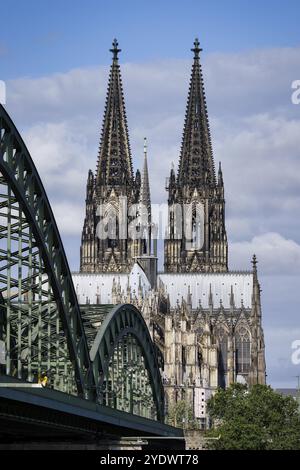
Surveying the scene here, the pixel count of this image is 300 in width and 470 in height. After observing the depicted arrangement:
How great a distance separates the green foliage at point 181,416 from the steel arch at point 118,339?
199ft

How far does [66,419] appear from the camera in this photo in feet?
237

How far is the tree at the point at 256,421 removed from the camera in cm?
12650

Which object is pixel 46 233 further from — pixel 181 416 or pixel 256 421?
pixel 181 416

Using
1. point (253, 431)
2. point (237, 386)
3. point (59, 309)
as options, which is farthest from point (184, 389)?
point (59, 309)

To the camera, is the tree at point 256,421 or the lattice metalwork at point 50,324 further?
the tree at point 256,421

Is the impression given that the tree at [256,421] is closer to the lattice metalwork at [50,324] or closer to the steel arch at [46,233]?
the lattice metalwork at [50,324]

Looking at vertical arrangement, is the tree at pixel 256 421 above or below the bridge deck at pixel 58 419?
above

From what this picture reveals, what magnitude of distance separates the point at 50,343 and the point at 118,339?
60.1 ft

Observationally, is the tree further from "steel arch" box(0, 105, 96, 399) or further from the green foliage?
"steel arch" box(0, 105, 96, 399)

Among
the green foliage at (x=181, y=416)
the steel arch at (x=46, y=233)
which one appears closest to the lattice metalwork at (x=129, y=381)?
the steel arch at (x=46, y=233)

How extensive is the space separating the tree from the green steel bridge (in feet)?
68.7

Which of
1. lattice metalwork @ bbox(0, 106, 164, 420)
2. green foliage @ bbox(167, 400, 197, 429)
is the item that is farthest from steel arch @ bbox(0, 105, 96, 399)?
green foliage @ bbox(167, 400, 197, 429)

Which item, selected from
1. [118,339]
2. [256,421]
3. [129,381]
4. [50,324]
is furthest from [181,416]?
[50,324]

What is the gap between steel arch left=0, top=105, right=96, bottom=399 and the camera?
2430 inches
